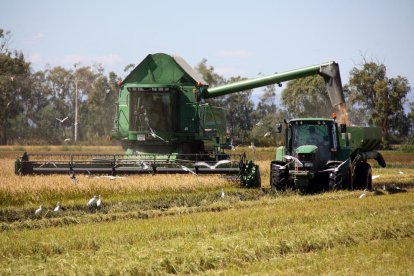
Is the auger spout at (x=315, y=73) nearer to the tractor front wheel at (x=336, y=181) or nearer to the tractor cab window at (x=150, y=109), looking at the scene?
the tractor cab window at (x=150, y=109)

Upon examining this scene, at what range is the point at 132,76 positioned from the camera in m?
Answer: 21.3

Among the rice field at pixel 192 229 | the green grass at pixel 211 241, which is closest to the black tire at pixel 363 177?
the rice field at pixel 192 229

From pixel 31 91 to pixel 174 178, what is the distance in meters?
57.6

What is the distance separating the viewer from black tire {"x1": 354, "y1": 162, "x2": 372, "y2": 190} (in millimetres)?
20281

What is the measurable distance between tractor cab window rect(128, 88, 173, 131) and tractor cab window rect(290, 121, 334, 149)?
12.4 ft

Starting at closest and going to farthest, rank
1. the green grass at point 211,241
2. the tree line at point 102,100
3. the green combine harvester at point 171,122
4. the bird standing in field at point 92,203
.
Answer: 1. the green grass at point 211,241
2. the bird standing in field at point 92,203
3. the green combine harvester at point 171,122
4. the tree line at point 102,100

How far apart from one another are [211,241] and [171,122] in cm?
1121

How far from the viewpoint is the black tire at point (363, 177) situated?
20.3m

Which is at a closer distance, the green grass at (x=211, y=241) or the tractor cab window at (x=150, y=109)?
the green grass at (x=211, y=241)

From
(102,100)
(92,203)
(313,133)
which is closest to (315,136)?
(313,133)

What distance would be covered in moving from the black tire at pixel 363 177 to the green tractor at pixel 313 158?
1.46 ft

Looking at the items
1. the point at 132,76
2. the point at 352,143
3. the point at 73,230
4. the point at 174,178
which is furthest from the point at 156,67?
the point at 73,230

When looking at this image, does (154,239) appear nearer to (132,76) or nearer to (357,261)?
(357,261)

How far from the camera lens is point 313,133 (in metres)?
19.0
